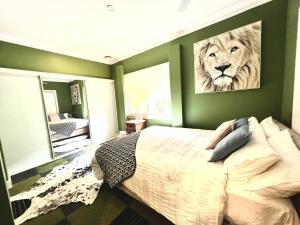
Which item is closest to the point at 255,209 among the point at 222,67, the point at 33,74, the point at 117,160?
the point at 117,160

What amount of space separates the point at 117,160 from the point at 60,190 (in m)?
1.09

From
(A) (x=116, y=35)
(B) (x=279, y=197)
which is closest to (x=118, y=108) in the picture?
(A) (x=116, y=35)

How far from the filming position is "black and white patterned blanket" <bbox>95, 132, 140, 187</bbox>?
1.58 metres

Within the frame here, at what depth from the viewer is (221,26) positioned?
239 cm

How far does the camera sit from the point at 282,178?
807 millimetres

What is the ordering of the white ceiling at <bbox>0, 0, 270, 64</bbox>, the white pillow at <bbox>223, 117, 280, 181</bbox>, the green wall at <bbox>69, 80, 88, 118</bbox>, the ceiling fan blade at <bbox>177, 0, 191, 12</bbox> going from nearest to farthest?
the white pillow at <bbox>223, 117, 280, 181</bbox> → the ceiling fan blade at <bbox>177, 0, 191, 12</bbox> → the white ceiling at <bbox>0, 0, 270, 64</bbox> → the green wall at <bbox>69, 80, 88, 118</bbox>

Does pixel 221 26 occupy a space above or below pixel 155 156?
above

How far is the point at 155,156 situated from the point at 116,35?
2.58 meters

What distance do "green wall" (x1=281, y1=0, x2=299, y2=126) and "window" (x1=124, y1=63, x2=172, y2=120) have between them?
1.99 m

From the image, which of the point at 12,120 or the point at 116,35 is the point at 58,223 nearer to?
the point at 12,120

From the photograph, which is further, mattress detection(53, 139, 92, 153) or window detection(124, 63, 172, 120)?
mattress detection(53, 139, 92, 153)

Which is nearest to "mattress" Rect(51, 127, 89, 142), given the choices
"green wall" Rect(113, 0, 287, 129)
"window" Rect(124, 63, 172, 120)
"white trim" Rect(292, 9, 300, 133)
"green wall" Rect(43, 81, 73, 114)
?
"green wall" Rect(43, 81, 73, 114)

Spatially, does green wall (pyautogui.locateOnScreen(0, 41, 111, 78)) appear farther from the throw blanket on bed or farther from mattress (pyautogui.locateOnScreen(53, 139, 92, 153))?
mattress (pyautogui.locateOnScreen(53, 139, 92, 153))

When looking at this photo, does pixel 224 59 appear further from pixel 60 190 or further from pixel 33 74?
pixel 33 74
